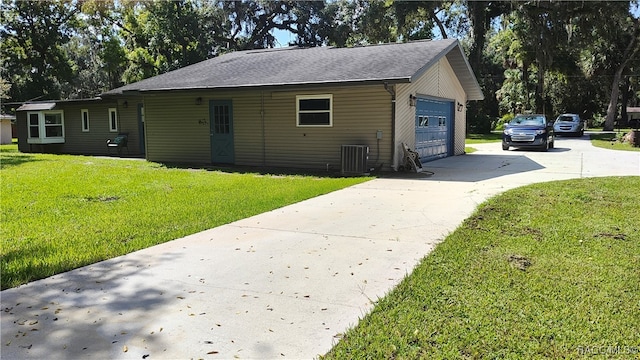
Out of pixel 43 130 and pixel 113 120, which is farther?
pixel 43 130

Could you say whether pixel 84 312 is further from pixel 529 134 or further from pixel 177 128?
pixel 529 134

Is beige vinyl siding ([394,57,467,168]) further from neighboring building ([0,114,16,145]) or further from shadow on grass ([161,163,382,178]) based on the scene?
neighboring building ([0,114,16,145])

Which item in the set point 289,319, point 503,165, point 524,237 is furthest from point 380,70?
point 289,319

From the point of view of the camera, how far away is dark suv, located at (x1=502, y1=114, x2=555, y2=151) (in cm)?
1823

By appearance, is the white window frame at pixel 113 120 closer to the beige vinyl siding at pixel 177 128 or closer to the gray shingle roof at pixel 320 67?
the gray shingle roof at pixel 320 67

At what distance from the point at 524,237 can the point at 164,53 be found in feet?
102

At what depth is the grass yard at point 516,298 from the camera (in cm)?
282

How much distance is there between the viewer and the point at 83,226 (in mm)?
6105

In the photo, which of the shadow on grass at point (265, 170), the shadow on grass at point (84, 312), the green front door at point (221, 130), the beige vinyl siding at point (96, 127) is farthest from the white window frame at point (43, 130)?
the shadow on grass at point (84, 312)

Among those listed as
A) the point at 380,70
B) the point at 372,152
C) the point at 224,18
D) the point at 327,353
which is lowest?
the point at 327,353

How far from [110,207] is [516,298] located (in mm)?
6292

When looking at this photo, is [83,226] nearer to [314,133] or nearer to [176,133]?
[314,133]

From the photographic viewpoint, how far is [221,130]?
1459 centimetres

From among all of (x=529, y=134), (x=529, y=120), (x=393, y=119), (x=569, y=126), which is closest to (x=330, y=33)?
(x=569, y=126)
